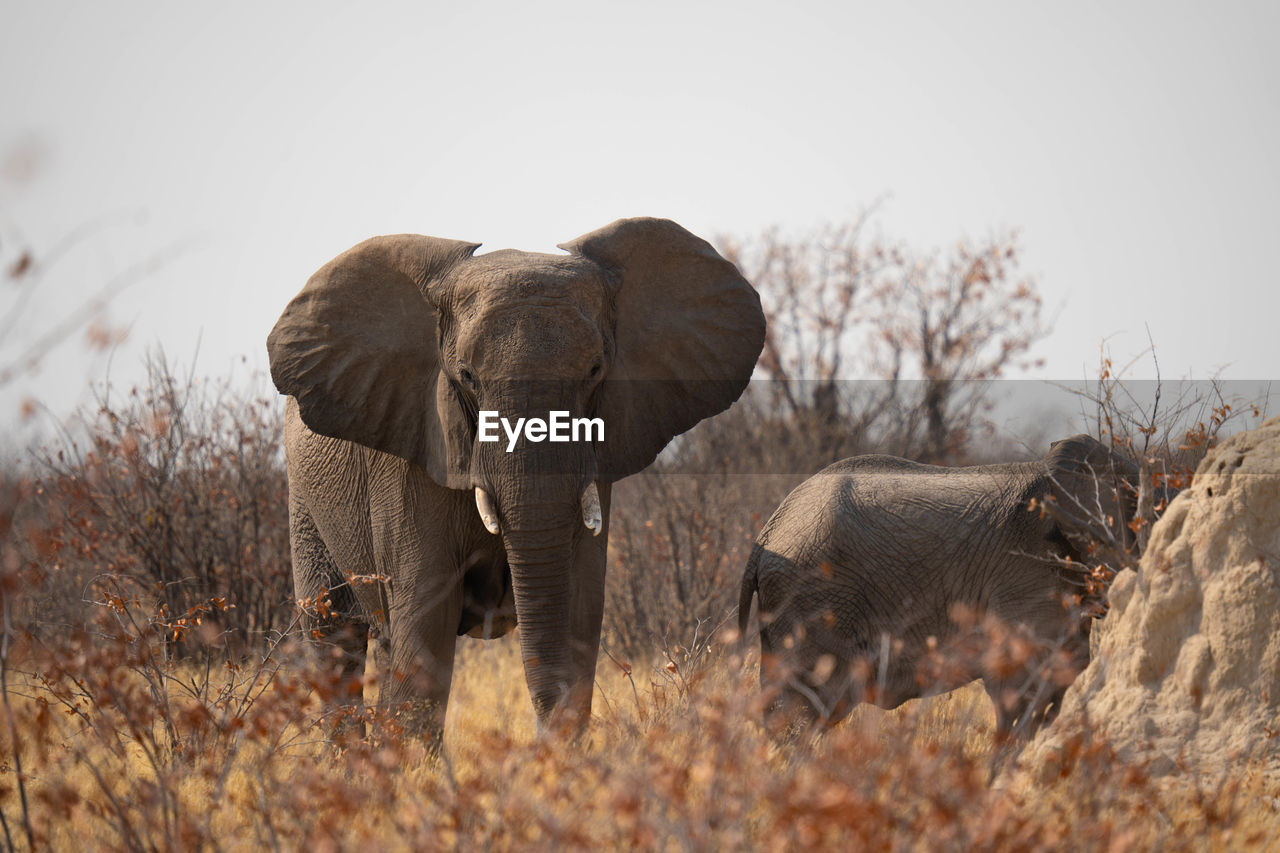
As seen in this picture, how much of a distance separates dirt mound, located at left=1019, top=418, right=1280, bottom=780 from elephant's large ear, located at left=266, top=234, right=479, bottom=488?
2988mm

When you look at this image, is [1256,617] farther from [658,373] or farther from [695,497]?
[695,497]

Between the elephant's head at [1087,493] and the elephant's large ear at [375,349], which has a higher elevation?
the elephant's large ear at [375,349]

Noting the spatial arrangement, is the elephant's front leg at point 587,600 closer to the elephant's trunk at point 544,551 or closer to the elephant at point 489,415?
the elephant at point 489,415

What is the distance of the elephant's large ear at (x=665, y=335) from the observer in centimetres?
623

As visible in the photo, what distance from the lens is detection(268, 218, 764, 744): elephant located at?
555 centimetres

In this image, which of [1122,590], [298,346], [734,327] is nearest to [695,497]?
[734,327]

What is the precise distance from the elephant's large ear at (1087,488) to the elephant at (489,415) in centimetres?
163

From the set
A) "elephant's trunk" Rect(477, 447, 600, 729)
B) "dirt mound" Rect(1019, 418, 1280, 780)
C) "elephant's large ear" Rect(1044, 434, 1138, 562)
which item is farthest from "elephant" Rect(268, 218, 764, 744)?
"dirt mound" Rect(1019, 418, 1280, 780)

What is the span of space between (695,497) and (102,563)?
15.4 ft

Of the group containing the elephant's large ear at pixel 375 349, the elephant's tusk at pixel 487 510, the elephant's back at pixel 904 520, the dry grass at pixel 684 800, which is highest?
the elephant's large ear at pixel 375 349

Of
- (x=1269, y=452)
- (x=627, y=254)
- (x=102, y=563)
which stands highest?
(x=627, y=254)

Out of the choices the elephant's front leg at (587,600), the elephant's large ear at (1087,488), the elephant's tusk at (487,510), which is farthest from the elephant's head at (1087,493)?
the elephant's tusk at (487,510)

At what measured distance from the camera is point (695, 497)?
36.6 feet

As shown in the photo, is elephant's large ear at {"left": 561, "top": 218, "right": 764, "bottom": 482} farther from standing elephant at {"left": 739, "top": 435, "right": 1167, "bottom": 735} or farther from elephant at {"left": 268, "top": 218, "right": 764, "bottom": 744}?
standing elephant at {"left": 739, "top": 435, "right": 1167, "bottom": 735}
